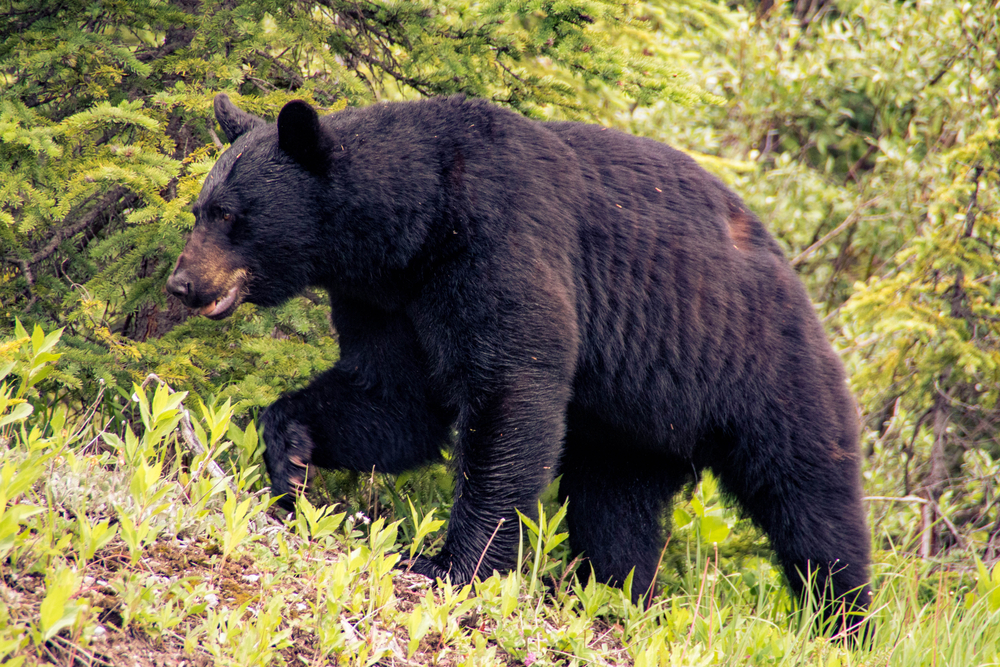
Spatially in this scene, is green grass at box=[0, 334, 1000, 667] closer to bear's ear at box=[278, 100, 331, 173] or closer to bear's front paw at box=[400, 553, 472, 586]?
bear's front paw at box=[400, 553, 472, 586]

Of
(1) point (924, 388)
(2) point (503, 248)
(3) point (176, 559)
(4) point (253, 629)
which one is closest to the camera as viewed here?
(4) point (253, 629)

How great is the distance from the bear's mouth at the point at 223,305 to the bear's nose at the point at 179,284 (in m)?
0.12

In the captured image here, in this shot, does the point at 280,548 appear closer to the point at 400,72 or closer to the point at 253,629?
the point at 253,629

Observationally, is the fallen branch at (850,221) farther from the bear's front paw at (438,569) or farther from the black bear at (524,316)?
the bear's front paw at (438,569)

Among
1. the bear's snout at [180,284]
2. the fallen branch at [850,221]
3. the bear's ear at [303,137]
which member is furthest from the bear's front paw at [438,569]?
the fallen branch at [850,221]

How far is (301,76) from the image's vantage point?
4.14 m

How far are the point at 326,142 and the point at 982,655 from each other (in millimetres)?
2960

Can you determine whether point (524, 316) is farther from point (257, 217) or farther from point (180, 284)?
point (180, 284)

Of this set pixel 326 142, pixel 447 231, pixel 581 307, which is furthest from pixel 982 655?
pixel 326 142

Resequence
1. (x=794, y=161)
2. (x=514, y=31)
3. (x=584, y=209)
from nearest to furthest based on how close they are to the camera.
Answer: (x=584, y=209), (x=514, y=31), (x=794, y=161)

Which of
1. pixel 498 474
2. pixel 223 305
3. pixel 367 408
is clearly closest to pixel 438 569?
pixel 498 474

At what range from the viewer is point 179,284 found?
3.04 metres

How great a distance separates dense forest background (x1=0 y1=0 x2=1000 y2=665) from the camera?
239 centimetres

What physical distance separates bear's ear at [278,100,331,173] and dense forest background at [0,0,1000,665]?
0.51 metres
